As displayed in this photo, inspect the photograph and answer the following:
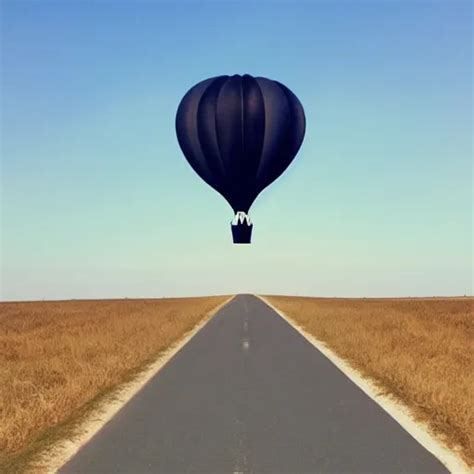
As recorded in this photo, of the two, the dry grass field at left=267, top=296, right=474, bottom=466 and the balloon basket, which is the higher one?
the balloon basket

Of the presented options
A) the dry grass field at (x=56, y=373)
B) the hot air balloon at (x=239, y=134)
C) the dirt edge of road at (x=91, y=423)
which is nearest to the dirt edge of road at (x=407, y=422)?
the dirt edge of road at (x=91, y=423)

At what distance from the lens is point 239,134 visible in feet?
95.0

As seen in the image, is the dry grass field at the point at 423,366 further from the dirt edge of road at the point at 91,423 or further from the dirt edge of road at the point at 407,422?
the dirt edge of road at the point at 91,423

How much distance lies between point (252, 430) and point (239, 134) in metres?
22.5

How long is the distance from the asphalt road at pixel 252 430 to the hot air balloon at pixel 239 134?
56.9 feet

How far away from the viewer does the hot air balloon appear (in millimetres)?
28938

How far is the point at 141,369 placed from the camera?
45.1ft

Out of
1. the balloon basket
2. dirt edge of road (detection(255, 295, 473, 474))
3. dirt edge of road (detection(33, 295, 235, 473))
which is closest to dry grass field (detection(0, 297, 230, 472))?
dirt edge of road (detection(33, 295, 235, 473))

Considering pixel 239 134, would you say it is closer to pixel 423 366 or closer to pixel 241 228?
pixel 241 228

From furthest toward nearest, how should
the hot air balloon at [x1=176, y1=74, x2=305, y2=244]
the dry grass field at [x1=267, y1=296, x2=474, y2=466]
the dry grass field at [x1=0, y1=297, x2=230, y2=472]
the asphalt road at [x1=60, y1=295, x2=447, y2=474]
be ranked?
1. the hot air balloon at [x1=176, y1=74, x2=305, y2=244]
2. the dry grass field at [x1=267, y1=296, x2=474, y2=466]
3. the dry grass field at [x1=0, y1=297, x2=230, y2=472]
4. the asphalt road at [x1=60, y1=295, x2=447, y2=474]

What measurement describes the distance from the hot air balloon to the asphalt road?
1734cm

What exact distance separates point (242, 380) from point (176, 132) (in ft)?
69.6

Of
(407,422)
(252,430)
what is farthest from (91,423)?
(407,422)

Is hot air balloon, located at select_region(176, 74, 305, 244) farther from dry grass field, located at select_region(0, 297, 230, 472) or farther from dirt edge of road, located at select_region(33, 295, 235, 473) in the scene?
dirt edge of road, located at select_region(33, 295, 235, 473)
